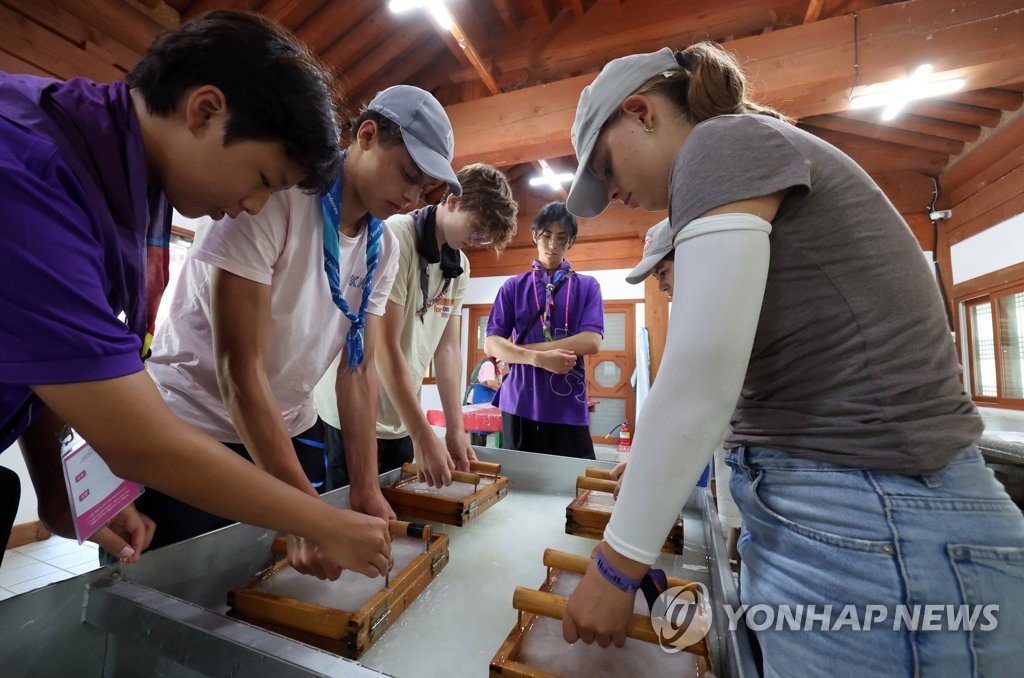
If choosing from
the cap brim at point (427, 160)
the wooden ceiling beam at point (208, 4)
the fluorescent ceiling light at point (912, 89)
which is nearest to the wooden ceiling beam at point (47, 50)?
the wooden ceiling beam at point (208, 4)

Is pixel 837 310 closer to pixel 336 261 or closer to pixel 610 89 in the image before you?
pixel 610 89

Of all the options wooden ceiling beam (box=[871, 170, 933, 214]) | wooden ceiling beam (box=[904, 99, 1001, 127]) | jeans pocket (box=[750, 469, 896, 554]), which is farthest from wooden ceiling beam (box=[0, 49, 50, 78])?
wooden ceiling beam (box=[871, 170, 933, 214])

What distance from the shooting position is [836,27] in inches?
113

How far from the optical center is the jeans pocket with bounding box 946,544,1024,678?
417 millimetres

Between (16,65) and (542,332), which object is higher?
(16,65)

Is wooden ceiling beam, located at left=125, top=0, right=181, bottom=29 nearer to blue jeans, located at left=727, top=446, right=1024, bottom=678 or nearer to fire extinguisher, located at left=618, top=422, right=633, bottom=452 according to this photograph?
blue jeans, located at left=727, top=446, right=1024, bottom=678

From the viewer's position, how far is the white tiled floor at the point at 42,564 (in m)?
2.36

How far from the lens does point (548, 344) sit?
2059 millimetres

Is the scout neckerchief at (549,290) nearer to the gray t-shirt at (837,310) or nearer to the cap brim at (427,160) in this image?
the cap brim at (427,160)

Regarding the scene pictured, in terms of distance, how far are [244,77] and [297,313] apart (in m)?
0.49

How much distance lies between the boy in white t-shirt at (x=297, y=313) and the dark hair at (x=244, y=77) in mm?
243

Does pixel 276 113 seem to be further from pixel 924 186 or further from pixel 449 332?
pixel 924 186

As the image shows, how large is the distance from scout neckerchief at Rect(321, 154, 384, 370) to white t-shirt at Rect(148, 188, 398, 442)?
2cm

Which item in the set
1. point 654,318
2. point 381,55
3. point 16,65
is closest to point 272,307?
point 16,65
